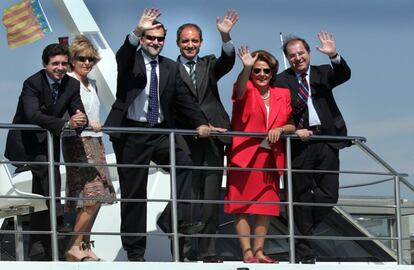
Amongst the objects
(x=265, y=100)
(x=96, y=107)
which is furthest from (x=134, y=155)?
(x=265, y=100)

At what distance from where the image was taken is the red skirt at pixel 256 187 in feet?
34.6

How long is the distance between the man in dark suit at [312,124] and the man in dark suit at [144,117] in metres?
0.90

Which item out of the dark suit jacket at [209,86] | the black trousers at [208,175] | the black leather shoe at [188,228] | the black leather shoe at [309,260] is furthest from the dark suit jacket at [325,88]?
the black leather shoe at [188,228]

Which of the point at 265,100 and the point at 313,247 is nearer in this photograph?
the point at 265,100

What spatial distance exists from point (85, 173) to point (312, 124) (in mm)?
1955

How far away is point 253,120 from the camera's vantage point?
10656 mm

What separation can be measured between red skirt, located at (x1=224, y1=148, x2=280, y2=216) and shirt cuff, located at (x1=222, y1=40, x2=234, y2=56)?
804 mm

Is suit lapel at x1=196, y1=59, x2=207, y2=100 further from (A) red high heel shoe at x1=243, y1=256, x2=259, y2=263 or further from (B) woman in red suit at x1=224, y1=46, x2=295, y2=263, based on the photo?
(A) red high heel shoe at x1=243, y1=256, x2=259, y2=263

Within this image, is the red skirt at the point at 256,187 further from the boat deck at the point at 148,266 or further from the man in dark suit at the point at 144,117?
the boat deck at the point at 148,266

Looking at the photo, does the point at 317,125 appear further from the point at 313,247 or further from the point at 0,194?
the point at 0,194

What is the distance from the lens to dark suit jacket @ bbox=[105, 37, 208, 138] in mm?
10281

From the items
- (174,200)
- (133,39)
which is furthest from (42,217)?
(133,39)

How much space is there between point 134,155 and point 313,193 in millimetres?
1622

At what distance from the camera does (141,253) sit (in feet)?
33.8
